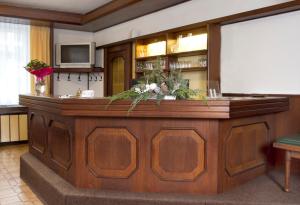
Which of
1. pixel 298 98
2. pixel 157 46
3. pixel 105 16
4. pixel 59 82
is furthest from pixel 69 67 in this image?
pixel 298 98

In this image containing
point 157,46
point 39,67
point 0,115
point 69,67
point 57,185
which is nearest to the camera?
point 57,185

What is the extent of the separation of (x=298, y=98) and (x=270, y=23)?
3.34ft

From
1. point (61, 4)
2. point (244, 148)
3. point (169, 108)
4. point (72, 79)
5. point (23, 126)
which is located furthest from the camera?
point (72, 79)

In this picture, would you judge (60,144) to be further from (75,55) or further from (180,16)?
(75,55)

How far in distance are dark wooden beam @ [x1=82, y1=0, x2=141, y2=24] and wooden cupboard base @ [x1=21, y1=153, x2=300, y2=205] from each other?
3.22 metres

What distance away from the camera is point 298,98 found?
3631 mm

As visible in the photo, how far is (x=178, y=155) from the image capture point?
8.94 ft

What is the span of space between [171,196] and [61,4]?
179 inches

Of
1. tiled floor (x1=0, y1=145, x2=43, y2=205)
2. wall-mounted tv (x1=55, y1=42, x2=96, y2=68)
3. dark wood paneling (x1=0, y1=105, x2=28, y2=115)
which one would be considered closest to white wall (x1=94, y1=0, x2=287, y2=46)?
wall-mounted tv (x1=55, y1=42, x2=96, y2=68)

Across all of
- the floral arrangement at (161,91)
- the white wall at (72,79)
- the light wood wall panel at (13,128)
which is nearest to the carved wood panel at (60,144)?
the floral arrangement at (161,91)

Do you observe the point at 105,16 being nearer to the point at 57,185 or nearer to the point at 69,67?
the point at 69,67

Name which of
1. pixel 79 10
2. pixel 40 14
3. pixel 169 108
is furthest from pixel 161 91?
pixel 40 14

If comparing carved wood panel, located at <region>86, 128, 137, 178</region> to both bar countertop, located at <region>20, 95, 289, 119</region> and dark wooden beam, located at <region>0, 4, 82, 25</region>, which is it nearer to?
bar countertop, located at <region>20, 95, 289, 119</region>

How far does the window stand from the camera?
20.9ft
